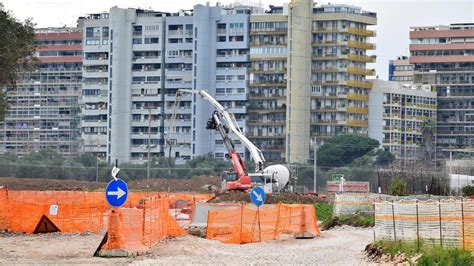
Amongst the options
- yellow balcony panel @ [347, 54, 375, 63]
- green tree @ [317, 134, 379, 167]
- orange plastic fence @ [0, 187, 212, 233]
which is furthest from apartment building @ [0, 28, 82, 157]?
orange plastic fence @ [0, 187, 212, 233]

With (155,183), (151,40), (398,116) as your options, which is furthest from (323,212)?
(398,116)

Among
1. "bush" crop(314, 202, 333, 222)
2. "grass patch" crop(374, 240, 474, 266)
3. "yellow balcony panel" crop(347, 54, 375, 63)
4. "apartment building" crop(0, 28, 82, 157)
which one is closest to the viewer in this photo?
"grass patch" crop(374, 240, 474, 266)

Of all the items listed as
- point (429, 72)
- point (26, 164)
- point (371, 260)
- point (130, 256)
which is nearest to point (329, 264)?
point (371, 260)

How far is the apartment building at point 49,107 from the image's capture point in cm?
19250

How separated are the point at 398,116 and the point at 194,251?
138832mm

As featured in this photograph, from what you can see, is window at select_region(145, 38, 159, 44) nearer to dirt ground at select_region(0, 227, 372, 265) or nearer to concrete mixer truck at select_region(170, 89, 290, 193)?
concrete mixer truck at select_region(170, 89, 290, 193)

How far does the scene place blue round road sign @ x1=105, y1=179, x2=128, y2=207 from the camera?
104ft

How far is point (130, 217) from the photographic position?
35.3 m

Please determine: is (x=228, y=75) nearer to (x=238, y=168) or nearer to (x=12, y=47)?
(x=238, y=168)

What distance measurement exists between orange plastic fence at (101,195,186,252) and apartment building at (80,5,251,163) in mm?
116313

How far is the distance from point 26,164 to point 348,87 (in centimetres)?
4579

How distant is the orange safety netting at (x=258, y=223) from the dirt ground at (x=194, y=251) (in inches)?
48.3

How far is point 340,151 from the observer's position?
157 m

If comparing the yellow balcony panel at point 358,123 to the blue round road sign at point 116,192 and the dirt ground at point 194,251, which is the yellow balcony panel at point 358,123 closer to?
the dirt ground at point 194,251
